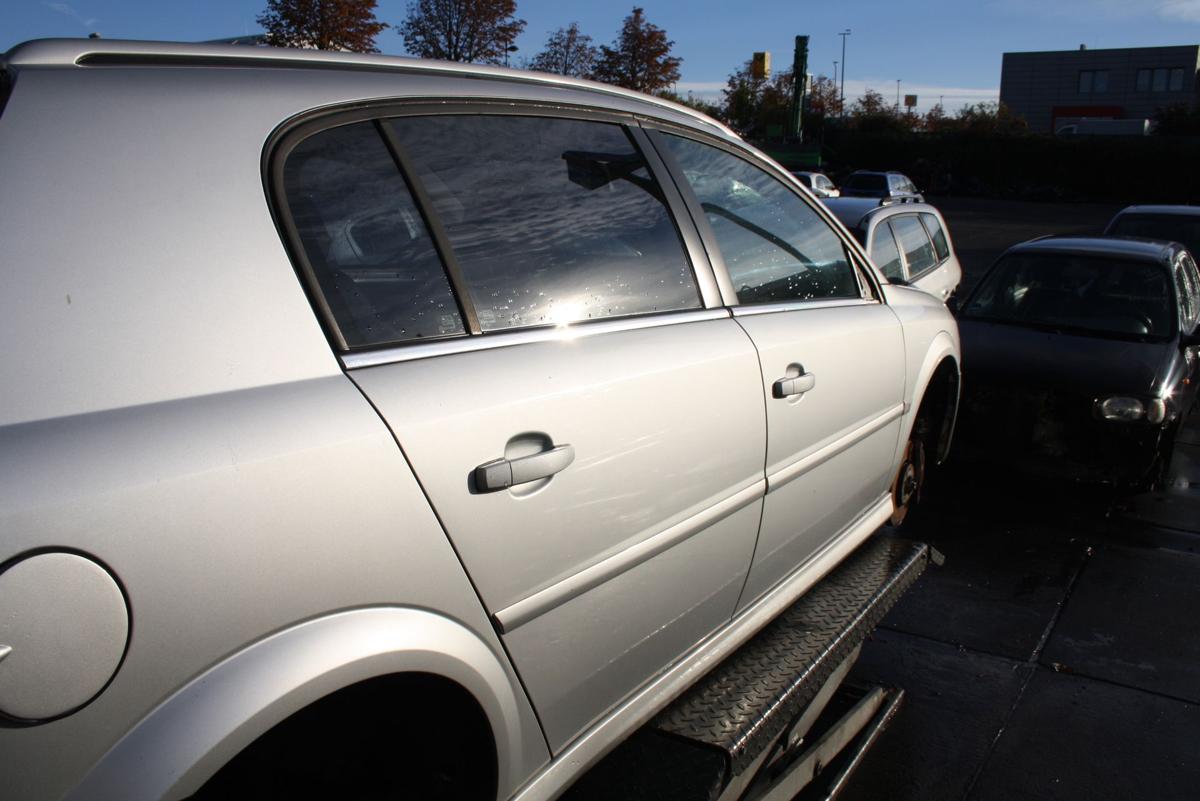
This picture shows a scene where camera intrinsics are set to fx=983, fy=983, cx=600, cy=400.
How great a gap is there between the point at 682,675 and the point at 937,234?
804 cm

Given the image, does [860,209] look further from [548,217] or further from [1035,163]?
[1035,163]

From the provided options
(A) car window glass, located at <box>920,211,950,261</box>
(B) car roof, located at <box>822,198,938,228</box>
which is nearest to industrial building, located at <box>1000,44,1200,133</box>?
(A) car window glass, located at <box>920,211,950,261</box>

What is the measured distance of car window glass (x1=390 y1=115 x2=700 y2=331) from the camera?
2.00 m

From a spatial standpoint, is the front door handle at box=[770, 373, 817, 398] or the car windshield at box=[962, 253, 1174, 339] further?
the car windshield at box=[962, 253, 1174, 339]

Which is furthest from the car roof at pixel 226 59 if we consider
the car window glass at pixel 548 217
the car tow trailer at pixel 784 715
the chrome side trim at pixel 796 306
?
the car tow trailer at pixel 784 715

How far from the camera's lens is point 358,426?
155cm

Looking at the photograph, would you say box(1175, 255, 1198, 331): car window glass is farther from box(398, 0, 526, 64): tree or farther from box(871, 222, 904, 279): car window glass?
box(398, 0, 526, 64): tree

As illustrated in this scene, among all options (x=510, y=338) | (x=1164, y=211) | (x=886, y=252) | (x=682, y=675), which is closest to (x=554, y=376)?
(x=510, y=338)

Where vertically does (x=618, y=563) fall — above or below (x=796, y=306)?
below

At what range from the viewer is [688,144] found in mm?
2873

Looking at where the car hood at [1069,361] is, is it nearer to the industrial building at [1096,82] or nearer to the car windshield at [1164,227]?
the car windshield at [1164,227]

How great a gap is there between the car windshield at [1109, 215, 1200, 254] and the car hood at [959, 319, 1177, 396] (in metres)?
4.44

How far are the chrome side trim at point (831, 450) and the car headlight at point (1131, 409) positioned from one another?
2.60 meters

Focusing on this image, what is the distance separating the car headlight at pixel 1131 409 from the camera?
18.0 feet
